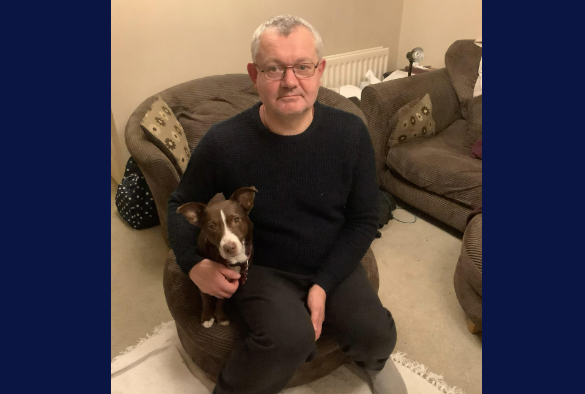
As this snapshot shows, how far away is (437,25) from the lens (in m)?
3.75

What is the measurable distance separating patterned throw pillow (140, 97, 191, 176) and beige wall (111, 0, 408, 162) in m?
0.45

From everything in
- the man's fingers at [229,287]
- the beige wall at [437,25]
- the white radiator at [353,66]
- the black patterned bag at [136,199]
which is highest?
the beige wall at [437,25]

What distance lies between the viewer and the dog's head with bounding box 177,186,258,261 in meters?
1.24

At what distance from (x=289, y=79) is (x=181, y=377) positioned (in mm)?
1206

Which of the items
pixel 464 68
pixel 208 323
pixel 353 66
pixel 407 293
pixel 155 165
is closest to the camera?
pixel 208 323

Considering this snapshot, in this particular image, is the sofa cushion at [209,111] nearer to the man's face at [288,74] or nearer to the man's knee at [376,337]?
the man's face at [288,74]

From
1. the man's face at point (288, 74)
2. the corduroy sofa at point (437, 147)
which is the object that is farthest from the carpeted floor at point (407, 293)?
the man's face at point (288, 74)

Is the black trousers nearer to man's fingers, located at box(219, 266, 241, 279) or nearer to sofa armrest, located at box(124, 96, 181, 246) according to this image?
man's fingers, located at box(219, 266, 241, 279)

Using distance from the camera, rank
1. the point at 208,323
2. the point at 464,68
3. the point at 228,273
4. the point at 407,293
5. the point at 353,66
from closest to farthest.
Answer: the point at 228,273 < the point at 208,323 < the point at 407,293 < the point at 464,68 < the point at 353,66

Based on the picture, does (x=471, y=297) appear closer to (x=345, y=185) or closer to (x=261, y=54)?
(x=345, y=185)

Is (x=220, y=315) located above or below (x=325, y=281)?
→ below

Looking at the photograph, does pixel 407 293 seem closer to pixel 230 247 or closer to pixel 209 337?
pixel 209 337

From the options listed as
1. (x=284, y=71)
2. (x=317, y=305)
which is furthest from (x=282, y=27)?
(x=317, y=305)

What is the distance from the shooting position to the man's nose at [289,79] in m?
1.26
